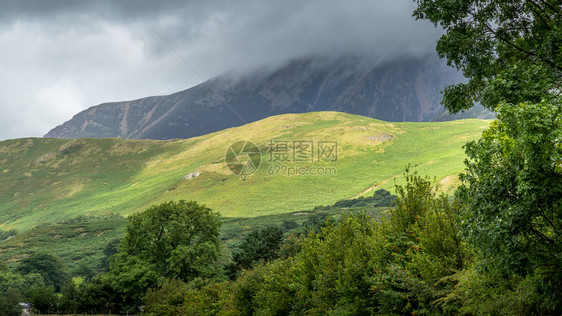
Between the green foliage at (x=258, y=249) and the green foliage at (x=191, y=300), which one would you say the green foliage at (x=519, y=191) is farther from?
the green foliage at (x=258, y=249)

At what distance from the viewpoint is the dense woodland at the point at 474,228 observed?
6.96 metres

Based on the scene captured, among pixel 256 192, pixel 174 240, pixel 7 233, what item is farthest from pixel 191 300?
pixel 7 233

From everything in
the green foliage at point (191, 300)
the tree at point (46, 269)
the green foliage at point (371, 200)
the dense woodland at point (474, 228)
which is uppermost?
the dense woodland at point (474, 228)

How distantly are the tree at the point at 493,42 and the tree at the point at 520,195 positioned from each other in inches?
127

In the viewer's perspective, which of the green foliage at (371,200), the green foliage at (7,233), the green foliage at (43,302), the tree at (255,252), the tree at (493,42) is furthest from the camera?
the green foliage at (7,233)

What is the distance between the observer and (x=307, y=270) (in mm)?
18672

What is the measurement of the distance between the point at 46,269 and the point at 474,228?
112 metres

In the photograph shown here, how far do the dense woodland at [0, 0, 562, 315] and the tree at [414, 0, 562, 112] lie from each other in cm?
4

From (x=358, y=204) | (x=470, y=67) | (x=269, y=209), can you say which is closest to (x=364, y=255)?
(x=470, y=67)

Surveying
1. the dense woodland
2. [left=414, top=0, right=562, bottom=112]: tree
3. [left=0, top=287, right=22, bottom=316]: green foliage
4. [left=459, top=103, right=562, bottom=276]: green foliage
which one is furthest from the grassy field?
[left=459, top=103, right=562, bottom=276]: green foliage

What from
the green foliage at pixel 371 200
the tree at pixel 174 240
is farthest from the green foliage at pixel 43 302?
the green foliage at pixel 371 200

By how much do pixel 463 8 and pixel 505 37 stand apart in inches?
71.6

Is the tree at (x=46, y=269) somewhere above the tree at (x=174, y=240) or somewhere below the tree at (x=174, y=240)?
below

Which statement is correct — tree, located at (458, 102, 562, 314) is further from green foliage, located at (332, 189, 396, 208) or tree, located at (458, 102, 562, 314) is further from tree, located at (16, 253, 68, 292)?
green foliage, located at (332, 189, 396, 208)
